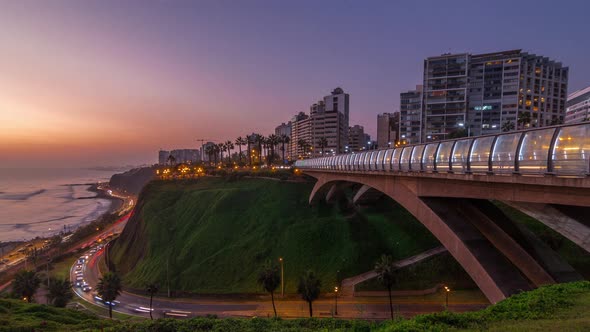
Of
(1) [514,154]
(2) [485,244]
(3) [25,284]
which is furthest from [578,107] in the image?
(3) [25,284]

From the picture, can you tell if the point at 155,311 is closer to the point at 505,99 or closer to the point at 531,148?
the point at 531,148

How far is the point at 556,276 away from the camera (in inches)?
641

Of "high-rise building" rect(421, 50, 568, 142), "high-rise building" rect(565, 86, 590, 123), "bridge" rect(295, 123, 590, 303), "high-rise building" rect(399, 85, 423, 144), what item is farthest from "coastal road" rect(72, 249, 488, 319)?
"high-rise building" rect(565, 86, 590, 123)

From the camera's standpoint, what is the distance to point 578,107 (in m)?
113

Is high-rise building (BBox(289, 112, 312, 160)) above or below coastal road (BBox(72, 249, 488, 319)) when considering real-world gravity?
above

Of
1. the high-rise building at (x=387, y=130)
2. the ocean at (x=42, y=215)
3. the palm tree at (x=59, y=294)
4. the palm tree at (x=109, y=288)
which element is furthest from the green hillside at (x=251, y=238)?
the high-rise building at (x=387, y=130)

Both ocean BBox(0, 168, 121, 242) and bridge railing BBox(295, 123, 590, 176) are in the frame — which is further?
ocean BBox(0, 168, 121, 242)

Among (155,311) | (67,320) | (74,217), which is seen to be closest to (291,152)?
(74,217)

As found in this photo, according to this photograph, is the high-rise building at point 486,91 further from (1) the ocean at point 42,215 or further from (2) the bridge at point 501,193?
(1) the ocean at point 42,215

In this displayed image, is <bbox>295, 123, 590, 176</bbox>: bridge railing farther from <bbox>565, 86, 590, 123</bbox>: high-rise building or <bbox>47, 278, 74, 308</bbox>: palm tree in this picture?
<bbox>565, 86, 590, 123</bbox>: high-rise building

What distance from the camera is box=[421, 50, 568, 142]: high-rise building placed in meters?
92.0

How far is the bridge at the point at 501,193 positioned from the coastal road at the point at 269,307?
15.0 meters

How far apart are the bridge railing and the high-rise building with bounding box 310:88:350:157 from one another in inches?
4740

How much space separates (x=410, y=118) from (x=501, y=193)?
106595 mm
